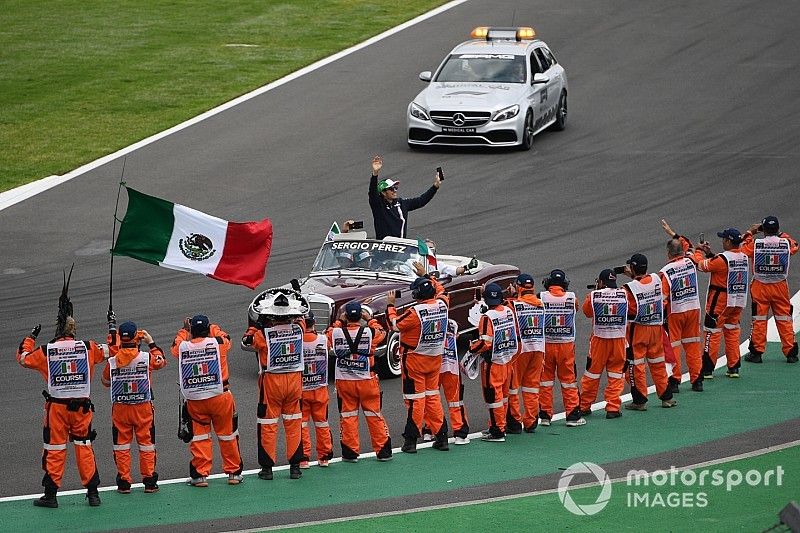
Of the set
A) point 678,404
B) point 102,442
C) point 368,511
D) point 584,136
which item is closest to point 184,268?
point 102,442

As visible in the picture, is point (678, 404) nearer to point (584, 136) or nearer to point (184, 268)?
point (184, 268)

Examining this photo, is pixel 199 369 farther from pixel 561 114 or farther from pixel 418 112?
pixel 561 114

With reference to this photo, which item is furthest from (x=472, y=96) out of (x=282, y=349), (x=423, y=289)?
(x=282, y=349)

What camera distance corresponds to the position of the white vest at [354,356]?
1441 centimetres

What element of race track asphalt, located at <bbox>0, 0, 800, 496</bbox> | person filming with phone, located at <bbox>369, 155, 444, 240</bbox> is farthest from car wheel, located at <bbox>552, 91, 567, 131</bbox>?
person filming with phone, located at <bbox>369, 155, 444, 240</bbox>

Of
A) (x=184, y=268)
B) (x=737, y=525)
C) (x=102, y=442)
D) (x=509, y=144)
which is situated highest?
(x=509, y=144)

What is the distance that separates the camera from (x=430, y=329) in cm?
1483

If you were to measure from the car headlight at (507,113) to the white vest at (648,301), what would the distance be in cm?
1098

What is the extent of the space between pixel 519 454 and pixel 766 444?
2.55 metres

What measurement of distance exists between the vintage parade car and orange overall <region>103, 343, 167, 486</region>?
341cm

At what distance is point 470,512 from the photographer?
12664 mm

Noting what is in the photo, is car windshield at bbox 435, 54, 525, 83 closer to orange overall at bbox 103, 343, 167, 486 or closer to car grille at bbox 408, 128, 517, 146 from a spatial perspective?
car grille at bbox 408, 128, 517, 146

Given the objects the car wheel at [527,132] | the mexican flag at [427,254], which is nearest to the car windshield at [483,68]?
the car wheel at [527,132]

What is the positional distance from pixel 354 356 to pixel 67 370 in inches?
115
